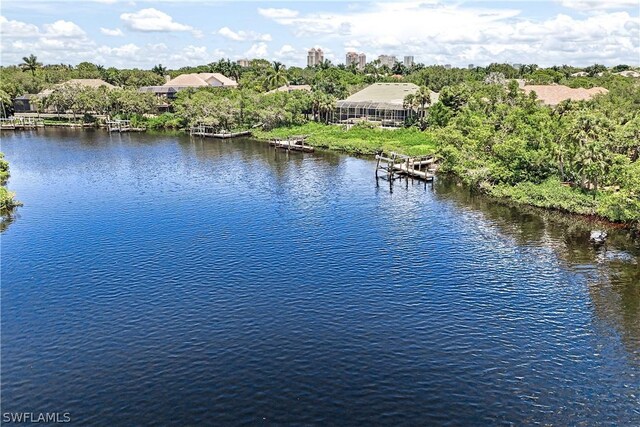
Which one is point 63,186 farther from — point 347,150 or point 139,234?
point 347,150

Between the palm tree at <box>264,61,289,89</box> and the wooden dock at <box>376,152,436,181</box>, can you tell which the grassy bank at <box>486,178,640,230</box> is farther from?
the palm tree at <box>264,61,289,89</box>

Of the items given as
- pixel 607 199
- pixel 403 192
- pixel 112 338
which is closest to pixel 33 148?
pixel 403 192

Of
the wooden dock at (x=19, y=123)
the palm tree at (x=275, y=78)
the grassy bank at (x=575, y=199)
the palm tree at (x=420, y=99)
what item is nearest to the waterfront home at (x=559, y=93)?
the palm tree at (x=420, y=99)

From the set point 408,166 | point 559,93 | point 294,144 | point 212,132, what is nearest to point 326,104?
point 294,144

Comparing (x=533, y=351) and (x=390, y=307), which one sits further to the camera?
(x=390, y=307)

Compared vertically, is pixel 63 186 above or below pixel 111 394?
above

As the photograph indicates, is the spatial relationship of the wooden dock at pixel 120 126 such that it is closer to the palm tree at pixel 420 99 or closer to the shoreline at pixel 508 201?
the shoreline at pixel 508 201
